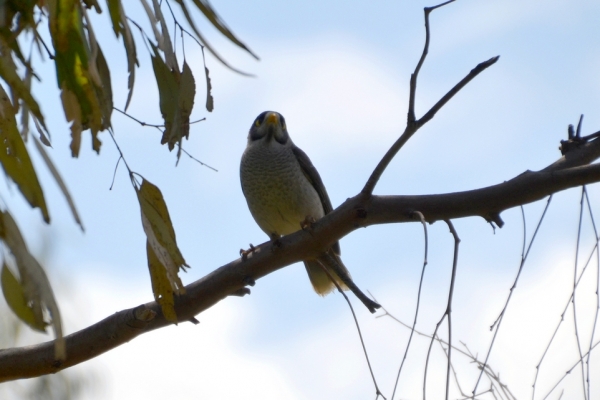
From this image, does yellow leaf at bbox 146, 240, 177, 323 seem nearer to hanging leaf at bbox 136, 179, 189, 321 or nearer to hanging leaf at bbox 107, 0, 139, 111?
hanging leaf at bbox 136, 179, 189, 321

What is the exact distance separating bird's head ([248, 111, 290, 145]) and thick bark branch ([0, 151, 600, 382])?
7.38ft

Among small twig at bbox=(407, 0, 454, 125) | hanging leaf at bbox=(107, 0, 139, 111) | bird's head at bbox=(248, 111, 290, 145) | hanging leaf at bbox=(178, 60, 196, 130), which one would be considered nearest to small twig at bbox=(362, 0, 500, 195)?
small twig at bbox=(407, 0, 454, 125)

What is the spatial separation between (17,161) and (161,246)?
51 cm

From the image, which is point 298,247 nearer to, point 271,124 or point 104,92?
point 104,92

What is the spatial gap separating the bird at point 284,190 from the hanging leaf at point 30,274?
2.50m

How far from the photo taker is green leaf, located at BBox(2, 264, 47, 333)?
159 centimetres

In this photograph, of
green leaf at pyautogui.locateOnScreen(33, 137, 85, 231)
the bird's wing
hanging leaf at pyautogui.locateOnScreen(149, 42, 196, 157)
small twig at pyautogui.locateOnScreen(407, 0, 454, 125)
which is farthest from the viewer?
the bird's wing

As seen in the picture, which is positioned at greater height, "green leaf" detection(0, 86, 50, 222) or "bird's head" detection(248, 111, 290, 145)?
"bird's head" detection(248, 111, 290, 145)

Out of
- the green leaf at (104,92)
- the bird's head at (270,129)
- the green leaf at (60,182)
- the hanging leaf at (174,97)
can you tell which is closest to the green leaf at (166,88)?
the hanging leaf at (174,97)

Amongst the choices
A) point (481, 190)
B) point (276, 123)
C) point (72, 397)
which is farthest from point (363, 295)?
point (276, 123)

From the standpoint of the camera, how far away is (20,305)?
1.61m

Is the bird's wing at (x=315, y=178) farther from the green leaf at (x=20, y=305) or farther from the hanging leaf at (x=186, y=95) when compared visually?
the green leaf at (x=20, y=305)

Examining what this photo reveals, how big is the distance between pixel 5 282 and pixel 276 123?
10.5 ft

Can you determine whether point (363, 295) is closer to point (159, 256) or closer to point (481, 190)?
point (481, 190)
